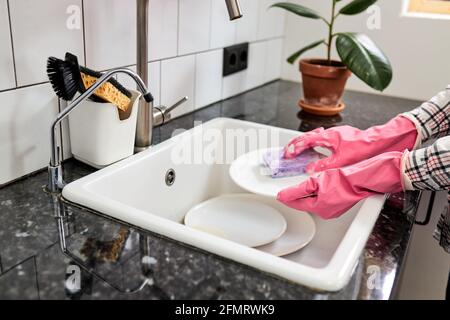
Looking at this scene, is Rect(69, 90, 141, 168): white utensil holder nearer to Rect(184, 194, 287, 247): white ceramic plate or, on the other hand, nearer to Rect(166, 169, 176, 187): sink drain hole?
Rect(166, 169, 176, 187): sink drain hole

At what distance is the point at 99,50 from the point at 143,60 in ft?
0.32

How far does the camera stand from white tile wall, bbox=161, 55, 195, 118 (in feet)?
3.79

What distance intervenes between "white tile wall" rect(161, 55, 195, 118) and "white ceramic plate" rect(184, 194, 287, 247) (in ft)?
1.01

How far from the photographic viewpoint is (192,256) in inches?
24.1

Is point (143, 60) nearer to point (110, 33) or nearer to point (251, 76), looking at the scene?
point (110, 33)

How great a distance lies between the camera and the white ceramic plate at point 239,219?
0.92 metres

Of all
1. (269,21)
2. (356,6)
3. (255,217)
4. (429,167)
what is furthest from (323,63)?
(429,167)

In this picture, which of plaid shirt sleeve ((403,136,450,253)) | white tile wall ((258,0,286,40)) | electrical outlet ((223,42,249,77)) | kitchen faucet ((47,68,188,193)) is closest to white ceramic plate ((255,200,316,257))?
plaid shirt sleeve ((403,136,450,253))

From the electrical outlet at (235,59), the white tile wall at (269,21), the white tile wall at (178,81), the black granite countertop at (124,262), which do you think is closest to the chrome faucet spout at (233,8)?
the white tile wall at (178,81)

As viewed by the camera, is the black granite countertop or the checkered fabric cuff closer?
the black granite countertop

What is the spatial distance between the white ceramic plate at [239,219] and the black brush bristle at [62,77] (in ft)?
1.18

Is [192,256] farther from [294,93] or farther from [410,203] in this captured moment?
[294,93]

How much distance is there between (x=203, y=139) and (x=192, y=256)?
0.54 metres

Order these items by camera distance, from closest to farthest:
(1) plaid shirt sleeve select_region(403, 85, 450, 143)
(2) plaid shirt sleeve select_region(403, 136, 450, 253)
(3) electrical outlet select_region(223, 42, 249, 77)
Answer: (2) plaid shirt sleeve select_region(403, 136, 450, 253) < (1) plaid shirt sleeve select_region(403, 85, 450, 143) < (3) electrical outlet select_region(223, 42, 249, 77)
